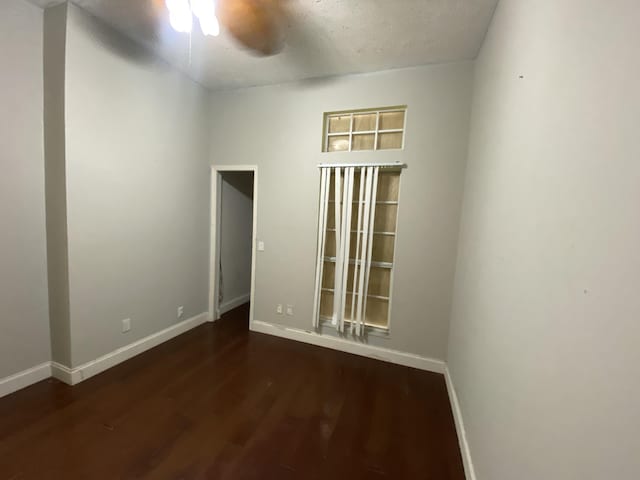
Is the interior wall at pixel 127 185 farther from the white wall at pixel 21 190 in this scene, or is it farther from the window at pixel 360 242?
the window at pixel 360 242

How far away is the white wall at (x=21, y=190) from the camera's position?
1831 millimetres

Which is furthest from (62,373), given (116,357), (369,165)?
(369,165)

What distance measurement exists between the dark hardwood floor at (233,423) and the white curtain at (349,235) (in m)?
0.61

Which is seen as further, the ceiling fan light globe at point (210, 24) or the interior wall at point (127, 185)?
the interior wall at point (127, 185)

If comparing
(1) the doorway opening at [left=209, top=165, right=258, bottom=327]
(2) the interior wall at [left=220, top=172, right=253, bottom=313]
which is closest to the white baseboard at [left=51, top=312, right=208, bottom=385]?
(1) the doorway opening at [left=209, top=165, right=258, bottom=327]

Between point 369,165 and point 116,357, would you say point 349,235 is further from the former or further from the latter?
point 116,357

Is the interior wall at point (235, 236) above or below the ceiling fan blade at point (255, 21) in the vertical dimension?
below

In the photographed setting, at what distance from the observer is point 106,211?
225cm

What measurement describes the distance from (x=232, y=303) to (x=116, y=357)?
1.69 metres

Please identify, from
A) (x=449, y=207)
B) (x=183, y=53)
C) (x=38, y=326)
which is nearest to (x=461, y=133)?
(x=449, y=207)

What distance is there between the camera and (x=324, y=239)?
2.88 m

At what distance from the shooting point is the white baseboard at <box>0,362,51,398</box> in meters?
1.93

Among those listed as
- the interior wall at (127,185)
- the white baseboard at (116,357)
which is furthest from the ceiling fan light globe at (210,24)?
the white baseboard at (116,357)

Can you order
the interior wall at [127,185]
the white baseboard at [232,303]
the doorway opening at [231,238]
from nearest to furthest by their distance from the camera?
the interior wall at [127,185] → the doorway opening at [231,238] → the white baseboard at [232,303]
